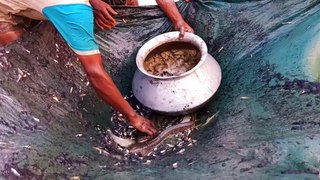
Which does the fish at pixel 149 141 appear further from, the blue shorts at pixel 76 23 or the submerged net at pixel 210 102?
the blue shorts at pixel 76 23

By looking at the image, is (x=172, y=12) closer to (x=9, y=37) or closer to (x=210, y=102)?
(x=210, y=102)

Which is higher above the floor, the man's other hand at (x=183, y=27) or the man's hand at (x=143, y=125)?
the man's other hand at (x=183, y=27)

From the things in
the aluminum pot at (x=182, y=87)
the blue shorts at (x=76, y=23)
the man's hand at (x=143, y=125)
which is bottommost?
the man's hand at (x=143, y=125)

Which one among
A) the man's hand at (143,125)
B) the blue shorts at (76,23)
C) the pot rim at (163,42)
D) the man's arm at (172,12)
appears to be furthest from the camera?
the man's arm at (172,12)

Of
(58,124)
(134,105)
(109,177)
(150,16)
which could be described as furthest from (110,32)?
(109,177)

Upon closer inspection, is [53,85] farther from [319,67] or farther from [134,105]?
[319,67]

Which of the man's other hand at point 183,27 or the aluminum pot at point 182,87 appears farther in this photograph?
the man's other hand at point 183,27

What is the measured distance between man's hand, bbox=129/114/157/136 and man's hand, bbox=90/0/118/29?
60 centimetres

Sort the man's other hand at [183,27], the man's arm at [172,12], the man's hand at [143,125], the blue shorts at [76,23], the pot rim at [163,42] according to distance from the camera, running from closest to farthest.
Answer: the blue shorts at [76,23] < the man's hand at [143,125] < the pot rim at [163,42] < the man's other hand at [183,27] < the man's arm at [172,12]

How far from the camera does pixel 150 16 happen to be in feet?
9.41

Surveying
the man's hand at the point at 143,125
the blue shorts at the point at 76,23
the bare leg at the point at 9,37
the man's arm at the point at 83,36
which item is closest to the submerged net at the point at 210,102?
the bare leg at the point at 9,37

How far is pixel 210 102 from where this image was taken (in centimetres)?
258

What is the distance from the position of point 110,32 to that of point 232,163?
1.13 metres

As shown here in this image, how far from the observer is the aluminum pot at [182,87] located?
2.41 meters
